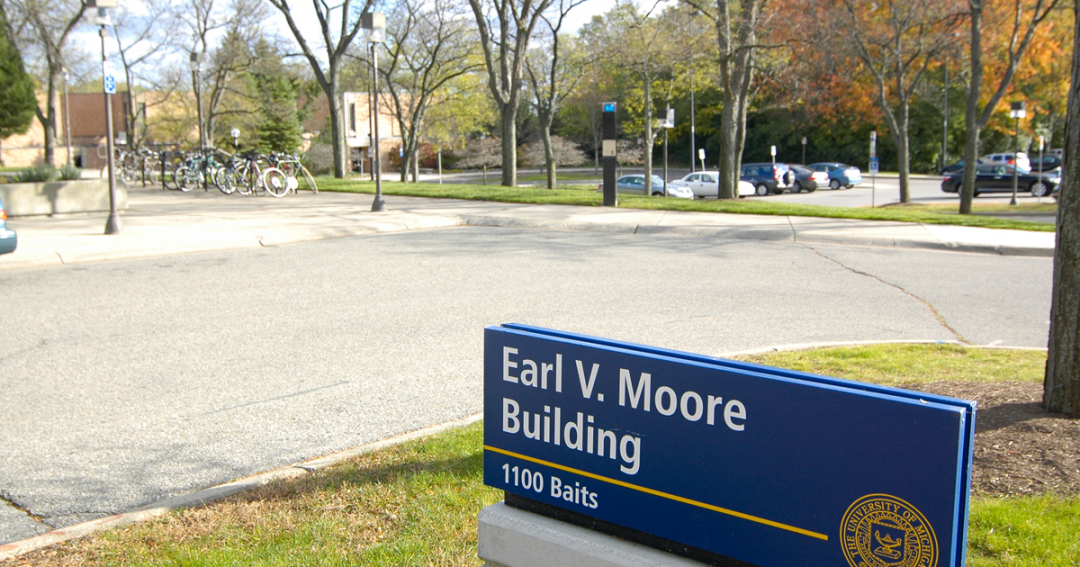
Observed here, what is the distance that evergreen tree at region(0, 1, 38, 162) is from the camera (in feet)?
108

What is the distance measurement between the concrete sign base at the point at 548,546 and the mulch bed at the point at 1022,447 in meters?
2.00

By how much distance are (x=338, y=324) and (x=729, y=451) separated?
6504 millimetres

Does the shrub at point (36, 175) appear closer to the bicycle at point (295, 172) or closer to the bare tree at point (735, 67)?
the bicycle at point (295, 172)

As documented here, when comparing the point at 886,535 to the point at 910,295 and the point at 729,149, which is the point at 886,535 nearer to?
the point at 910,295

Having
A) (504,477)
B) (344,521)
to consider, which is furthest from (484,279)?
(504,477)

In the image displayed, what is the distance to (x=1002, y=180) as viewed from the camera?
118ft

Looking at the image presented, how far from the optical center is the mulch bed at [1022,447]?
386 cm

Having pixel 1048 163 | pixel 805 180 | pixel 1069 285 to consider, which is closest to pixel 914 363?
pixel 1069 285

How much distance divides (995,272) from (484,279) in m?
7.13

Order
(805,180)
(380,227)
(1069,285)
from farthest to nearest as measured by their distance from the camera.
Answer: (805,180), (380,227), (1069,285)

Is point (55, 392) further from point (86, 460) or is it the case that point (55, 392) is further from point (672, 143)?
point (672, 143)

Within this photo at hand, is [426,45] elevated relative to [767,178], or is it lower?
elevated

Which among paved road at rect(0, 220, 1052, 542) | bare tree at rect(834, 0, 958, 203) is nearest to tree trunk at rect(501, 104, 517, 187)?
bare tree at rect(834, 0, 958, 203)

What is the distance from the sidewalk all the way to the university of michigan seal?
12659 millimetres
